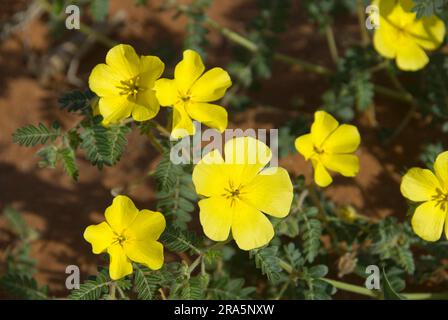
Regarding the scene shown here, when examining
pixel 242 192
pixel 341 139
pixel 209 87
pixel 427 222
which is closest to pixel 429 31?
pixel 341 139

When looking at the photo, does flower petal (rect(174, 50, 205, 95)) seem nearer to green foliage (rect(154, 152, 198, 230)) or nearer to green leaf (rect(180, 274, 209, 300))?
green foliage (rect(154, 152, 198, 230))

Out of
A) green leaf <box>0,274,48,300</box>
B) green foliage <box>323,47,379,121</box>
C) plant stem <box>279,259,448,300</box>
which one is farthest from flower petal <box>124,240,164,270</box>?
green foliage <box>323,47,379,121</box>

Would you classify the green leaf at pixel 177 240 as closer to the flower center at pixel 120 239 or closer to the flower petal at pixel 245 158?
the flower center at pixel 120 239

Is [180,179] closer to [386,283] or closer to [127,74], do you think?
[127,74]

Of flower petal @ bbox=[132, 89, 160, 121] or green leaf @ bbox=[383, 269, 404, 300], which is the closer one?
flower petal @ bbox=[132, 89, 160, 121]

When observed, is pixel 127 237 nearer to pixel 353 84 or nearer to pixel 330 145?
pixel 330 145

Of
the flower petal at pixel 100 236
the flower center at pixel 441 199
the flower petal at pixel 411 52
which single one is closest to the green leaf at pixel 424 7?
the flower petal at pixel 411 52

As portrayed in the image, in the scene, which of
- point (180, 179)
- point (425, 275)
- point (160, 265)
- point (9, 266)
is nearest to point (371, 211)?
point (425, 275)
